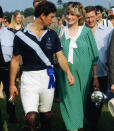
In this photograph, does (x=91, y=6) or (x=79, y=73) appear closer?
(x=79, y=73)

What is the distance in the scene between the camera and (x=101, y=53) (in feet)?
23.0

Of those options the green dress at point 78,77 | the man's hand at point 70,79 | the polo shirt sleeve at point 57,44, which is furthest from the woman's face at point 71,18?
the man's hand at point 70,79

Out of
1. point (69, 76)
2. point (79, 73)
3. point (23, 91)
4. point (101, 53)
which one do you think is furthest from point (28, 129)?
point (101, 53)

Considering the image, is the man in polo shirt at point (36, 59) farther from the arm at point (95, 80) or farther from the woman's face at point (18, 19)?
the woman's face at point (18, 19)

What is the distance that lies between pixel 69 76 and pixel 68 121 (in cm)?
98

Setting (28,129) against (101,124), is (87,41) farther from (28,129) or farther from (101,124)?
(101,124)

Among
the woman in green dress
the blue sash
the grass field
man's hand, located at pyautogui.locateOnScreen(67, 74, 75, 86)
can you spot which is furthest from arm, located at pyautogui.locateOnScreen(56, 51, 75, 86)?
the grass field

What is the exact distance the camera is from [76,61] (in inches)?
259

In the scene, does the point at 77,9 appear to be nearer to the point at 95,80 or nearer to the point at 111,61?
the point at 95,80

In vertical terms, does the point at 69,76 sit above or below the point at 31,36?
below

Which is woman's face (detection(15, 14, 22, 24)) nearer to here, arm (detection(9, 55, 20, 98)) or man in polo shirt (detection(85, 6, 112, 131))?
man in polo shirt (detection(85, 6, 112, 131))

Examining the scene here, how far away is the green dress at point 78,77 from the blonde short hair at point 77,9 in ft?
0.53

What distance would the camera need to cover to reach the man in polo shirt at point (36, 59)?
5.82 metres

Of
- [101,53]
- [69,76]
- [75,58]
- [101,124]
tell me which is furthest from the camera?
[101,124]
